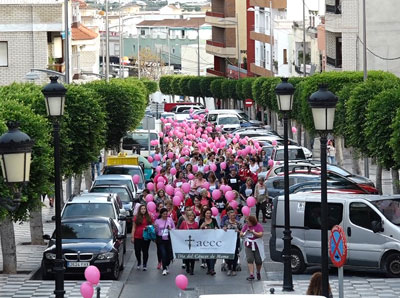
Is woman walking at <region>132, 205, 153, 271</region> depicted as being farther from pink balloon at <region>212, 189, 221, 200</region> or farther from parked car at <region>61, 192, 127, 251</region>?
pink balloon at <region>212, 189, 221, 200</region>

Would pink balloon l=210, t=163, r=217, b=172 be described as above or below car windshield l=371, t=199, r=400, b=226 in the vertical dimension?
below

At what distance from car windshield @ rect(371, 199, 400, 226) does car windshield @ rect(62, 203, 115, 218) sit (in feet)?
22.1

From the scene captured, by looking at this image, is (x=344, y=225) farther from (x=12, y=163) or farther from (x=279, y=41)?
(x=279, y=41)

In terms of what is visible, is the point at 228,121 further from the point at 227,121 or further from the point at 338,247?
the point at 338,247

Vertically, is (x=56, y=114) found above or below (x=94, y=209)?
above

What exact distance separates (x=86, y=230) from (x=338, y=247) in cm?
975

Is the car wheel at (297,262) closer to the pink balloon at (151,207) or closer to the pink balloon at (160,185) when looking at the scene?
the pink balloon at (151,207)

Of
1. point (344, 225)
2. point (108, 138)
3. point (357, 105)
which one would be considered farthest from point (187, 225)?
point (108, 138)

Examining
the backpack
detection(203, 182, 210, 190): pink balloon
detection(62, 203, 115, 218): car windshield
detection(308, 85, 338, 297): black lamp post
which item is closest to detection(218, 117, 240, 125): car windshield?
detection(203, 182, 210, 190): pink balloon

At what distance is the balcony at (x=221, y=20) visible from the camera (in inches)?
4919

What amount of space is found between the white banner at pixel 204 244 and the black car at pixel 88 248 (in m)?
1.21

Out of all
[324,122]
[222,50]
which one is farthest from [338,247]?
[222,50]

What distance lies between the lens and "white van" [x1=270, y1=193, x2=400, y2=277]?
81.0 ft

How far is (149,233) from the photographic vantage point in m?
26.8
